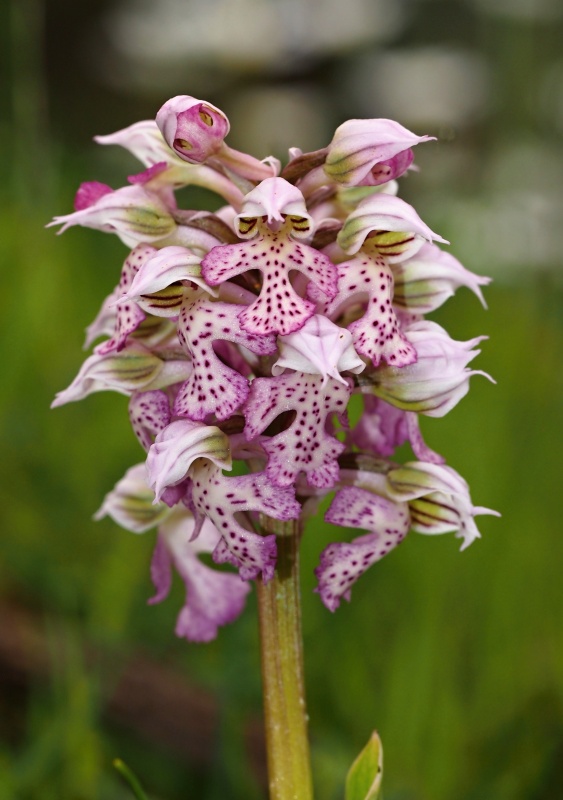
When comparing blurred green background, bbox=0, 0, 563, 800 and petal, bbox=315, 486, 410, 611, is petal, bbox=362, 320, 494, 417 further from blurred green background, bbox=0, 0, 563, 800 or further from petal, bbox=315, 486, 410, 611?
blurred green background, bbox=0, 0, 563, 800

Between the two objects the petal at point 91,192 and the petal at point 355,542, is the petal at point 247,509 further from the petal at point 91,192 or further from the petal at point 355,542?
the petal at point 91,192

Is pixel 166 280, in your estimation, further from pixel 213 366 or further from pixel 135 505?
pixel 135 505

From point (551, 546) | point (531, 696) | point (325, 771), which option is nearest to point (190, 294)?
point (325, 771)

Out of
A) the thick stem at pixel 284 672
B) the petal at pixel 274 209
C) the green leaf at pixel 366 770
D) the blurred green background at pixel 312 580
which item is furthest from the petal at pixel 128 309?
the blurred green background at pixel 312 580

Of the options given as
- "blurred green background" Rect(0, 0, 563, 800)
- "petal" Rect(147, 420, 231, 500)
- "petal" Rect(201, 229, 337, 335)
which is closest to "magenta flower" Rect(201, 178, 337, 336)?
"petal" Rect(201, 229, 337, 335)

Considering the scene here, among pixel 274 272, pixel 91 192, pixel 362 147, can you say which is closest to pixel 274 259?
pixel 274 272

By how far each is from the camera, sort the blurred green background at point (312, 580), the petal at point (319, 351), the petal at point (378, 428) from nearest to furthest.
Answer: the petal at point (319, 351)
the petal at point (378, 428)
the blurred green background at point (312, 580)

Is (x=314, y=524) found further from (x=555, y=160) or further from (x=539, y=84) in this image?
(x=555, y=160)
